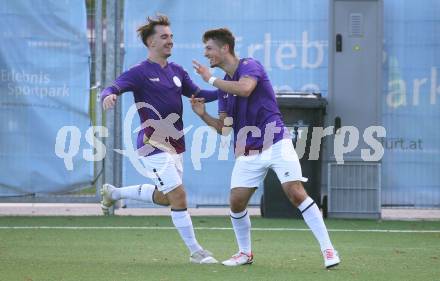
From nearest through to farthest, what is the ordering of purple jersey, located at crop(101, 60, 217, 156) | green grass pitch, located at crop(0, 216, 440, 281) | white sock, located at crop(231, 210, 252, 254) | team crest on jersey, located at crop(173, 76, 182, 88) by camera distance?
green grass pitch, located at crop(0, 216, 440, 281)
white sock, located at crop(231, 210, 252, 254)
purple jersey, located at crop(101, 60, 217, 156)
team crest on jersey, located at crop(173, 76, 182, 88)

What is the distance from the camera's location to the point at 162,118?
30.9ft

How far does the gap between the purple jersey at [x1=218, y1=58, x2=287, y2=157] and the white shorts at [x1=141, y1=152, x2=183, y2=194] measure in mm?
638

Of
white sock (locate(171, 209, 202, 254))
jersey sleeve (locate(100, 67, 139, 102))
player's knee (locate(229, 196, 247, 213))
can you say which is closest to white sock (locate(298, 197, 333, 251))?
player's knee (locate(229, 196, 247, 213))

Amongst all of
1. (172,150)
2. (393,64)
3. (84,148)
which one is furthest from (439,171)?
(172,150)

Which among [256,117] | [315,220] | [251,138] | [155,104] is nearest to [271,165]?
[251,138]

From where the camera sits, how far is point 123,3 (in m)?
14.3

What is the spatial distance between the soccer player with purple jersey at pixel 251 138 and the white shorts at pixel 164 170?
551mm

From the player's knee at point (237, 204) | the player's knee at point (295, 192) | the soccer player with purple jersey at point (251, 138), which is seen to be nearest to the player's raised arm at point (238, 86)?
the soccer player with purple jersey at point (251, 138)

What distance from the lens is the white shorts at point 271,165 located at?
346 inches

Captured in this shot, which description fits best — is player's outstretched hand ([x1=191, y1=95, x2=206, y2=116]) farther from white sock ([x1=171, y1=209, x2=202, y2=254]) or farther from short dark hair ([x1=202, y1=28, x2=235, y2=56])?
white sock ([x1=171, y1=209, x2=202, y2=254])

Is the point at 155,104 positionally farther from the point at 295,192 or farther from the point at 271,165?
the point at 295,192

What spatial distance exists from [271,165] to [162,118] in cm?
109

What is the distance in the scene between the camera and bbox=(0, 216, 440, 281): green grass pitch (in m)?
8.36

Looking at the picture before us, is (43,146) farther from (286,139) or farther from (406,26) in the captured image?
(286,139)
